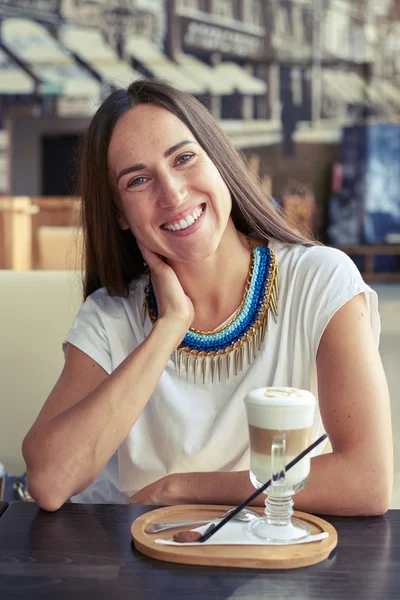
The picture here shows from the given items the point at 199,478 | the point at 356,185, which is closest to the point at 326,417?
the point at 199,478

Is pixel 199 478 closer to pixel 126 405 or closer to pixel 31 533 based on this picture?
pixel 126 405

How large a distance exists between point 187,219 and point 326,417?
453 millimetres

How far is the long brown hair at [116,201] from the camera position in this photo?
1603 mm

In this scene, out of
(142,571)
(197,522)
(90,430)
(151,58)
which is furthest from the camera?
(151,58)

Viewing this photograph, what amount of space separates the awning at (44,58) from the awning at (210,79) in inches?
45.8

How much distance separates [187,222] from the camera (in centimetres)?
152

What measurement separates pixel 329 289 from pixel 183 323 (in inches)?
11.2

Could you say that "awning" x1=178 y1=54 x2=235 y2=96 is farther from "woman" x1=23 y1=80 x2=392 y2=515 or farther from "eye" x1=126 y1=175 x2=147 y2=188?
"eye" x1=126 y1=175 x2=147 y2=188

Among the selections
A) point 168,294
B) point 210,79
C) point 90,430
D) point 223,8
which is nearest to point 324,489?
point 90,430

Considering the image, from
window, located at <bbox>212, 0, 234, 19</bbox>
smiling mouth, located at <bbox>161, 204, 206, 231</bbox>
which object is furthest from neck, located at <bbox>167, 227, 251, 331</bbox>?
window, located at <bbox>212, 0, 234, 19</bbox>

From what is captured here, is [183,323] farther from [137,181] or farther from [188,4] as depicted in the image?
[188,4]

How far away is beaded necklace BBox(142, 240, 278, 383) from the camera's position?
1.57 meters

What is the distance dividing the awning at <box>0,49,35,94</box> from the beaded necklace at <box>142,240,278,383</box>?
25.9ft

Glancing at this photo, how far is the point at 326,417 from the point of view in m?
1.38
